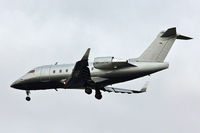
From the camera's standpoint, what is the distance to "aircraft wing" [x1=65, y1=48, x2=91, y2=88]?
2127 inches

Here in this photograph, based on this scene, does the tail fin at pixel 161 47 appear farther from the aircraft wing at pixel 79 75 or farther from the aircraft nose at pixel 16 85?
the aircraft nose at pixel 16 85

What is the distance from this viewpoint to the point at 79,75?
55.2 metres

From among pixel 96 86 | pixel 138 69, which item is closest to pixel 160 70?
pixel 138 69

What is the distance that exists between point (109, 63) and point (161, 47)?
15.3 ft

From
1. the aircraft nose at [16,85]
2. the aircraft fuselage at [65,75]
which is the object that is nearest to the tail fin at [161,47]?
the aircraft fuselage at [65,75]

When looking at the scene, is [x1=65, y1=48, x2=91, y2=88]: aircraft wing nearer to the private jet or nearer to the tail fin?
the private jet

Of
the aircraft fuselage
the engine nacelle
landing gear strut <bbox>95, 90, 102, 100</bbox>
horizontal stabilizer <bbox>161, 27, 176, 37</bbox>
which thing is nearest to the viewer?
the aircraft fuselage

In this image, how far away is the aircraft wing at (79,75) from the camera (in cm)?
5403

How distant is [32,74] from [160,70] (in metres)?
13.0

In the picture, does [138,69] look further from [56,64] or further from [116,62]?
[56,64]

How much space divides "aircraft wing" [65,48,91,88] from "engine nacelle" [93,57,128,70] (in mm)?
1140

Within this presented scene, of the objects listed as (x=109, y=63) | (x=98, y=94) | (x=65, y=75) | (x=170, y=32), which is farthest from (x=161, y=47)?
(x=65, y=75)

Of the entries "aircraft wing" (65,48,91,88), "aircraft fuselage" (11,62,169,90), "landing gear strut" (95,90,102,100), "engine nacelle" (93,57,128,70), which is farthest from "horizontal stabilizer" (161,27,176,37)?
"landing gear strut" (95,90,102,100)

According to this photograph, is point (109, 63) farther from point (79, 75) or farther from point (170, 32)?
point (170, 32)
